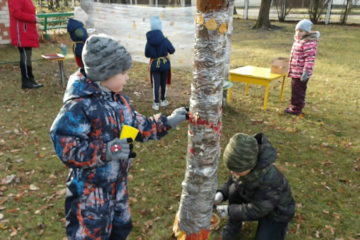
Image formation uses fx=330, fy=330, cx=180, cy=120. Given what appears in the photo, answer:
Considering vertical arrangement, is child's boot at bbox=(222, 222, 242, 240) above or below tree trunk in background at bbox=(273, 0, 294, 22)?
below

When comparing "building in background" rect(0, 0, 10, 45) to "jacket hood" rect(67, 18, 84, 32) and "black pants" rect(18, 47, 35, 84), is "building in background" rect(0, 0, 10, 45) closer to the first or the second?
"black pants" rect(18, 47, 35, 84)

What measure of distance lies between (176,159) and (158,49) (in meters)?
2.86

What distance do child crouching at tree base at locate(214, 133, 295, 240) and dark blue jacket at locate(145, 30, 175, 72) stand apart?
4.32m

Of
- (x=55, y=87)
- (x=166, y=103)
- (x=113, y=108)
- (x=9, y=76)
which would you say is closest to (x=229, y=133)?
(x=166, y=103)

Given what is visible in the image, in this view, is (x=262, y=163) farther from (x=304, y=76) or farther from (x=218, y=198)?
(x=304, y=76)

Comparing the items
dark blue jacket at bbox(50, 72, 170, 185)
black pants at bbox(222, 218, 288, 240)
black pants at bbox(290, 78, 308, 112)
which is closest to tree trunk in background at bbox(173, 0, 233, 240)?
black pants at bbox(222, 218, 288, 240)

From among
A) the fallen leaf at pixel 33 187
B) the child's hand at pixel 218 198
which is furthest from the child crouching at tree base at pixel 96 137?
the fallen leaf at pixel 33 187

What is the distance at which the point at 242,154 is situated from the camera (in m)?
3.01

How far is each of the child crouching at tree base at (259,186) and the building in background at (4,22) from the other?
41.8 feet

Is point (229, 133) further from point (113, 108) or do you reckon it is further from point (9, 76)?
point (9, 76)

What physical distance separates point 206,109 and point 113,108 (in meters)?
0.94

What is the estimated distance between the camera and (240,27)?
2200 cm

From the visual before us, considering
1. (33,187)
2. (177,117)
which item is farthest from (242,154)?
(33,187)

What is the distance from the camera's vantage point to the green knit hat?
3021mm
